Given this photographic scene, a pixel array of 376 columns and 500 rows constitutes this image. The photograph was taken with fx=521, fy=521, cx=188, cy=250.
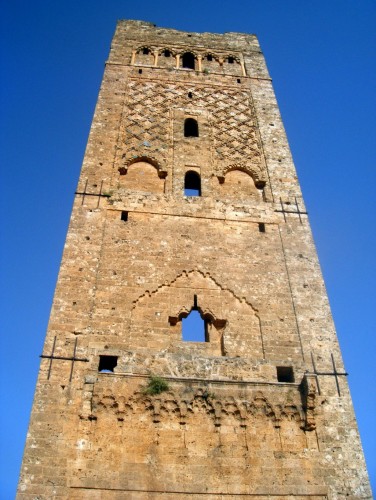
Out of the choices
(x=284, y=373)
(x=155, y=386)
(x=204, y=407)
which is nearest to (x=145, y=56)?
(x=284, y=373)

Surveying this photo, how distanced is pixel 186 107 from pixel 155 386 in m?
8.04

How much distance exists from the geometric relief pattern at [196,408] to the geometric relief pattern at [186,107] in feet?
19.4

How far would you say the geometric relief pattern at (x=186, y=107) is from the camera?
1215cm

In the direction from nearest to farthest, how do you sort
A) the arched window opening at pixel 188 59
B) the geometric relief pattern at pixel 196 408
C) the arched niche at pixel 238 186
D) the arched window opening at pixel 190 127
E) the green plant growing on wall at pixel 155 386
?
the geometric relief pattern at pixel 196 408, the green plant growing on wall at pixel 155 386, the arched niche at pixel 238 186, the arched window opening at pixel 190 127, the arched window opening at pixel 188 59

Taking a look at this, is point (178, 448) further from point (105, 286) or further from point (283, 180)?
point (283, 180)

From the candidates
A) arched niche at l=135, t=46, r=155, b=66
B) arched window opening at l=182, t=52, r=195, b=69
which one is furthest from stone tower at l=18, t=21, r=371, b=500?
arched window opening at l=182, t=52, r=195, b=69

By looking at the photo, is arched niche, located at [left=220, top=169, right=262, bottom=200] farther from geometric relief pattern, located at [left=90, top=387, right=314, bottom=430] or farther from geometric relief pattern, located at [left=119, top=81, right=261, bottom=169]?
geometric relief pattern, located at [left=90, top=387, right=314, bottom=430]

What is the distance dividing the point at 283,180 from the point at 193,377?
5.51 meters

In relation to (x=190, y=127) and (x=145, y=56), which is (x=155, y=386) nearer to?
(x=190, y=127)

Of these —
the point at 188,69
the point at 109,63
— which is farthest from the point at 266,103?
the point at 109,63

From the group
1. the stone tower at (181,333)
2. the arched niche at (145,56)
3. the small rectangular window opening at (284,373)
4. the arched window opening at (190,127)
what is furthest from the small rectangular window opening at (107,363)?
the arched niche at (145,56)

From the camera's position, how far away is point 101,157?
1148cm

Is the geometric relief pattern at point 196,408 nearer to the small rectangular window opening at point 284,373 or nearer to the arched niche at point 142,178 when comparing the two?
the small rectangular window opening at point 284,373

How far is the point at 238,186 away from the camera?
11602 mm
